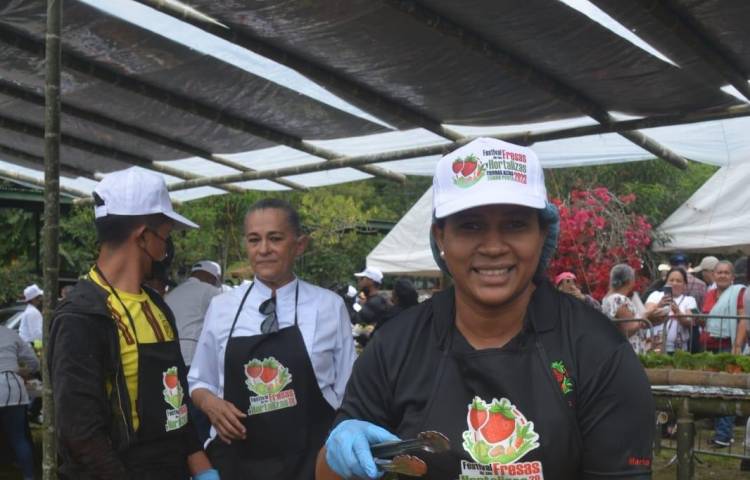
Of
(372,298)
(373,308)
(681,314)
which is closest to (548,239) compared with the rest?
(681,314)

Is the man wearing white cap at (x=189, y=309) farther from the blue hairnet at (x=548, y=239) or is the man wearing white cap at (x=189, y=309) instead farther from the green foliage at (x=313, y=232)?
the green foliage at (x=313, y=232)

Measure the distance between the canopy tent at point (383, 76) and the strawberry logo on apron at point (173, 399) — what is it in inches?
103

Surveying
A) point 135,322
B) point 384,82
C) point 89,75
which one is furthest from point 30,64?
point 135,322

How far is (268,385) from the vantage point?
3.50 meters

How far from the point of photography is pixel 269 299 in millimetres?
3689

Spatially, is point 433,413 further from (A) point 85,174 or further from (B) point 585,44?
(A) point 85,174

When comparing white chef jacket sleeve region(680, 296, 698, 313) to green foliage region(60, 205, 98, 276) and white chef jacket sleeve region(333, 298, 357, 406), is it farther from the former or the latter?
green foliage region(60, 205, 98, 276)

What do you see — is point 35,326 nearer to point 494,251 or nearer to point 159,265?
point 159,265

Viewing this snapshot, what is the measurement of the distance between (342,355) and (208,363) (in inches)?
21.3

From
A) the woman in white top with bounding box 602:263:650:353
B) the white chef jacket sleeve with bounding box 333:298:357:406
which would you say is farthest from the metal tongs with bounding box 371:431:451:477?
the woman in white top with bounding box 602:263:650:353

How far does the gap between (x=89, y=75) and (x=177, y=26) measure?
1137 millimetres

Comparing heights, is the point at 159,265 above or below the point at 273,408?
above

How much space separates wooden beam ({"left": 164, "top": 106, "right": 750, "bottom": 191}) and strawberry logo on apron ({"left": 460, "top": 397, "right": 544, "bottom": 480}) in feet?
12.0

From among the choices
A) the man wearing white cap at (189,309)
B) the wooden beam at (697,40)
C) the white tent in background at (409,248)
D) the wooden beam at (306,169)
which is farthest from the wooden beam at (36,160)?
the wooden beam at (697,40)
